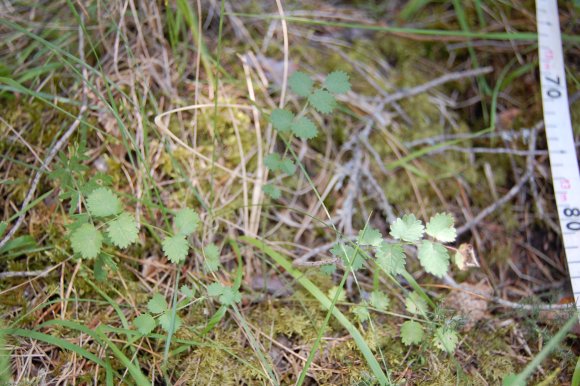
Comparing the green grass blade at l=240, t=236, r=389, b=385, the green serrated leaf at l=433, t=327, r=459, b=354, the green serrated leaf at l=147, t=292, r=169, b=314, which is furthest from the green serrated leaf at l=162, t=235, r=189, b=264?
the green serrated leaf at l=433, t=327, r=459, b=354

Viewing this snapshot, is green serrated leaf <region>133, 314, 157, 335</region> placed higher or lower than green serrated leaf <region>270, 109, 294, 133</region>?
lower

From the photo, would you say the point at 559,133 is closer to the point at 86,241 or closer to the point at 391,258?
the point at 391,258

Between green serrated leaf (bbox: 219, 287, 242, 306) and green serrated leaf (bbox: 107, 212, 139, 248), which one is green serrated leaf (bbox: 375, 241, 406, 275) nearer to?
green serrated leaf (bbox: 219, 287, 242, 306)

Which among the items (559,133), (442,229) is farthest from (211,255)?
(559,133)

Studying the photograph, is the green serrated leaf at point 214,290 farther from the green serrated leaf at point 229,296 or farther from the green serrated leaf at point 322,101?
the green serrated leaf at point 322,101

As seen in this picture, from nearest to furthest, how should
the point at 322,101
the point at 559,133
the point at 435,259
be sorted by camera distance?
the point at 435,259 → the point at 322,101 → the point at 559,133

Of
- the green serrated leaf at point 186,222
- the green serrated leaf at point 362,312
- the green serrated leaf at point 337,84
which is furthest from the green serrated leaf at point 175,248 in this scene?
the green serrated leaf at point 337,84

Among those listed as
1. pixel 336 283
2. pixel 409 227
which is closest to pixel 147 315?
pixel 336 283
